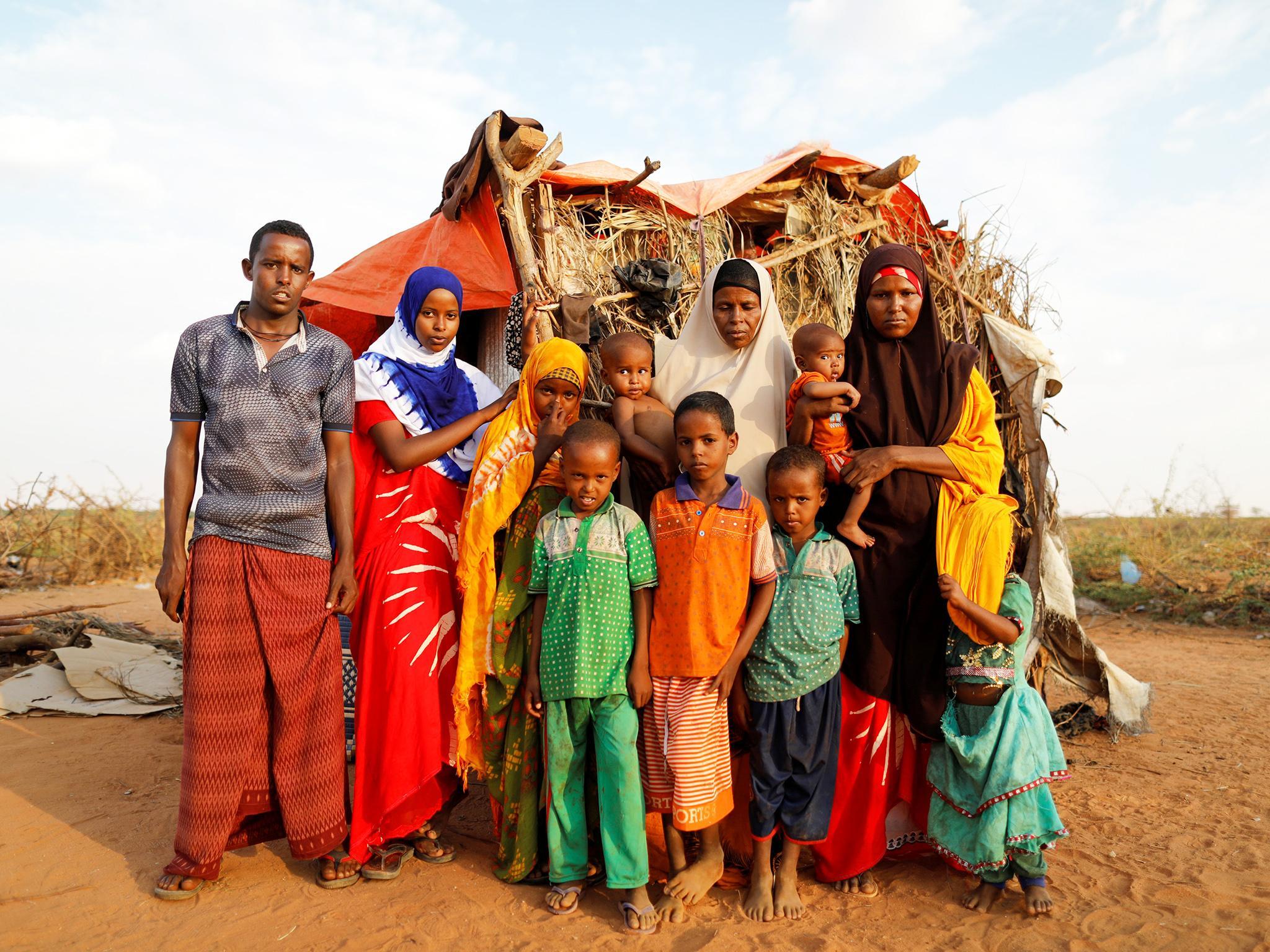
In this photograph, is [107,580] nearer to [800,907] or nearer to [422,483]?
[422,483]

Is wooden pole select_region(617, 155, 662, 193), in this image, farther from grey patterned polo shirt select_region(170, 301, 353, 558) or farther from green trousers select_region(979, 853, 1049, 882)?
green trousers select_region(979, 853, 1049, 882)

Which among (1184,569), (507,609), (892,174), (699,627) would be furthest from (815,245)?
(1184,569)

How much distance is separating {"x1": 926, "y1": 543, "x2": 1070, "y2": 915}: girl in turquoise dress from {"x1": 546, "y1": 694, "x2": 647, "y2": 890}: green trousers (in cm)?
112

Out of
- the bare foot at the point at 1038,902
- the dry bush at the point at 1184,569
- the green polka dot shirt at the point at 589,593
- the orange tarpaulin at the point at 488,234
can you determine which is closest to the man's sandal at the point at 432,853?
the green polka dot shirt at the point at 589,593

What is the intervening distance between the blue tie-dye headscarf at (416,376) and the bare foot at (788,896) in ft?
6.31

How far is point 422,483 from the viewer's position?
3.24 m

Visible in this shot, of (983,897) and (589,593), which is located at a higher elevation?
(589,593)

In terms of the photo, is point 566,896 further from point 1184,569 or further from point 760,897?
point 1184,569

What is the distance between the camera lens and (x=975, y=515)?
9.64 ft

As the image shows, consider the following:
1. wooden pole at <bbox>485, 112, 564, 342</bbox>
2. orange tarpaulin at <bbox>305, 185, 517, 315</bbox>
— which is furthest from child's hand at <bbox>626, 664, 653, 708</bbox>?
orange tarpaulin at <bbox>305, 185, 517, 315</bbox>

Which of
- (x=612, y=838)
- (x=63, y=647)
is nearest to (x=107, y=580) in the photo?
(x=63, y=647)

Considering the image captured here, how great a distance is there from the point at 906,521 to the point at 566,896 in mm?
1812

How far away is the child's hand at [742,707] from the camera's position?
116 inches

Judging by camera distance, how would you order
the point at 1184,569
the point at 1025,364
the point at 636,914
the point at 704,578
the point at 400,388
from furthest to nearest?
the point at 1184,569 → the point at 1025,364 → the point at 400,388 → the point at 704,578 → the point at 636,914
